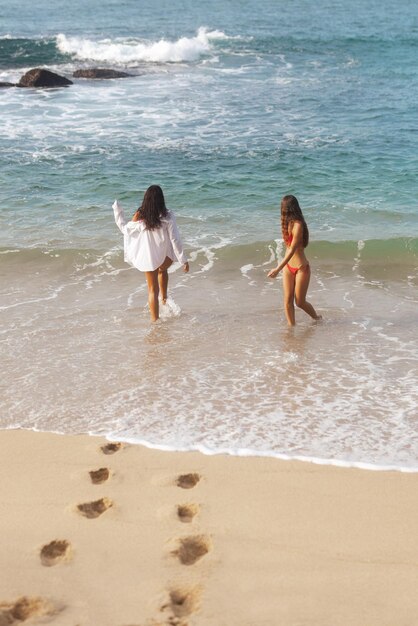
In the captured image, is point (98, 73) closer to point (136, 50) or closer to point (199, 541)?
point (136, 50)

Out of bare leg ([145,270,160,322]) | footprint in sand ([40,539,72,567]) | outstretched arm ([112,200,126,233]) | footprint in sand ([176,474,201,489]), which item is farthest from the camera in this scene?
bare leg ([145,270,160,322])

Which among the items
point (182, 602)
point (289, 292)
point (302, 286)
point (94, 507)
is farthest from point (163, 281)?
point (182, 602)

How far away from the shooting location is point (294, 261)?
28.0 ft

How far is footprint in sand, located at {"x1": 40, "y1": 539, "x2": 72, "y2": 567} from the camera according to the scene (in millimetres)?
4637

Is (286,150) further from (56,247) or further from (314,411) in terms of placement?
(314,411)

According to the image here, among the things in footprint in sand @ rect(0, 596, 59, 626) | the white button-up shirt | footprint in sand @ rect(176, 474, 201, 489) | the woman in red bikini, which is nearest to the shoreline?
footprint in sand @ rect(176, 474, 201, 489)

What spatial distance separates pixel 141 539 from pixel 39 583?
68 cm

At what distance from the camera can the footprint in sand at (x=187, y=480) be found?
5418 mm

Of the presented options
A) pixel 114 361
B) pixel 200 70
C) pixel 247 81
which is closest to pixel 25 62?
pixel 200 70

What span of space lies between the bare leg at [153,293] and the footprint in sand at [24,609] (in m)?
4.90

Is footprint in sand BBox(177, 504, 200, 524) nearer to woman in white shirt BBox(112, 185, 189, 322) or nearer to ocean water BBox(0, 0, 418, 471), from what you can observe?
ocean water BBox(0, 0, 418, 471)

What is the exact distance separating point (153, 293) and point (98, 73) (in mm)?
19353

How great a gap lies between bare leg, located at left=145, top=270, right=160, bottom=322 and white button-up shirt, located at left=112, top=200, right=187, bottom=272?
0.11 meters

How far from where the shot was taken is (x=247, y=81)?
84.2 ft
